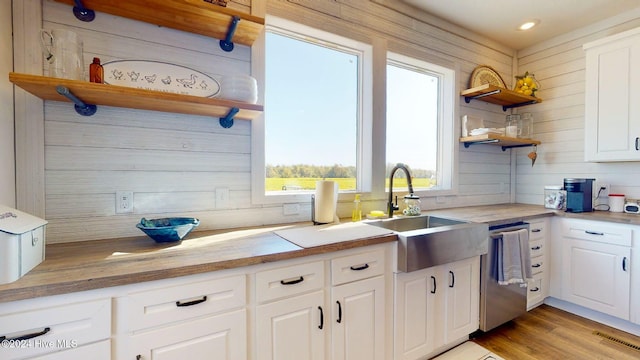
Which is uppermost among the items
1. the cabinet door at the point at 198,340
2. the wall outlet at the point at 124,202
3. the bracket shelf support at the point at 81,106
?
the bracket shelf support at the point at 81,106

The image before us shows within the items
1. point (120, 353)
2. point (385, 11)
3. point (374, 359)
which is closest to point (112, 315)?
point (120, 353)

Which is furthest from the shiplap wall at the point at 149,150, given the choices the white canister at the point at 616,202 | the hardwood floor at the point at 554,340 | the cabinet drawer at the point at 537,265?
the white canister at the point at 616,202

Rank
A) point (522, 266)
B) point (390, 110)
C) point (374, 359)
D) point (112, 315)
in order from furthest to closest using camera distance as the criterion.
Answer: point (390, 110), point (522, 266), point (374, 359), point (112, 315)

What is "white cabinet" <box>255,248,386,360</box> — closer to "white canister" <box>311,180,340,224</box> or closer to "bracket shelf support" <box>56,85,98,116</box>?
"white canister" <box>311,180,340,224</box>

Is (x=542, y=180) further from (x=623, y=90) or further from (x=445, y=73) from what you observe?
(x=445, y=73)

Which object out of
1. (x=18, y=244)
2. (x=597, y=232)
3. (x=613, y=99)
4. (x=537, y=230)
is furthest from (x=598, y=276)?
(x=18, y=244)

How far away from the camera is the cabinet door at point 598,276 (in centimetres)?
213

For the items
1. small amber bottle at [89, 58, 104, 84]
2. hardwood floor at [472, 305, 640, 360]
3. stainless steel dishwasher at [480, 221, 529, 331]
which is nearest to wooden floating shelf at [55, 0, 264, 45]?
small amber bottle at [89, 58, 104, 84]

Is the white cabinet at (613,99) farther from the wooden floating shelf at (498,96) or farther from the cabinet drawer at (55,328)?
the cabinet drawer at (55,328)

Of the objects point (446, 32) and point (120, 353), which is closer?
point (120, 353)

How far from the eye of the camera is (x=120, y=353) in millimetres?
959

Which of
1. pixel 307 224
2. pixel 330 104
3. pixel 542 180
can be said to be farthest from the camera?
pixel 542 180

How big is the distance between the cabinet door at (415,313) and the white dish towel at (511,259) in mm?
564

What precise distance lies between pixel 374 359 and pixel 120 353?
3.93ft
